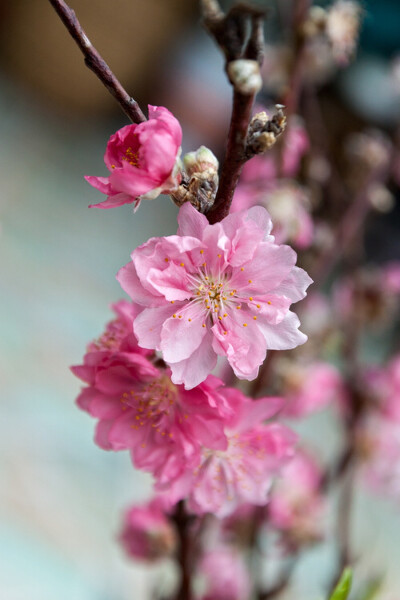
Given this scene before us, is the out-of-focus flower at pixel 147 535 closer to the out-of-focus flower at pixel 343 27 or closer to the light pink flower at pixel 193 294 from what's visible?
the light pink flower at pixel 193 294

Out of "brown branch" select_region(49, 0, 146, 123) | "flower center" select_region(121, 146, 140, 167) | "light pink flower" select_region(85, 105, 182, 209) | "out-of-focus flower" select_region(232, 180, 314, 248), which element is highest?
"out-of-focus flower" select_region(232, 180, 314, 248)

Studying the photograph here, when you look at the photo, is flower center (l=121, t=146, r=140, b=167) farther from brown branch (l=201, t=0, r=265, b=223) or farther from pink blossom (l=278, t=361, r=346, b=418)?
pink blossom (l=278, t=361, r=346, b=418)

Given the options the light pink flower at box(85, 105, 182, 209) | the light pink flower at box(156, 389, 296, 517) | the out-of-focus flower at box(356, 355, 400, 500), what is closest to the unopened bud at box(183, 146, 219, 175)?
the light pink flower at box(85, 105, 182, 209)

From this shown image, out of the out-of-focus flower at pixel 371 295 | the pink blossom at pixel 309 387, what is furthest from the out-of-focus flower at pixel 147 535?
the out-of-focus flower at pixel 371 295

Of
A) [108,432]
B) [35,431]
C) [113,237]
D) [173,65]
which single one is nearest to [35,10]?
[173,65]

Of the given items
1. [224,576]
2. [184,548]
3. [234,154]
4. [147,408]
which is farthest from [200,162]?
[224,576]

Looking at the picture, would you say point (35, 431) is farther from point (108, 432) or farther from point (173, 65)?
point (173, 65)
